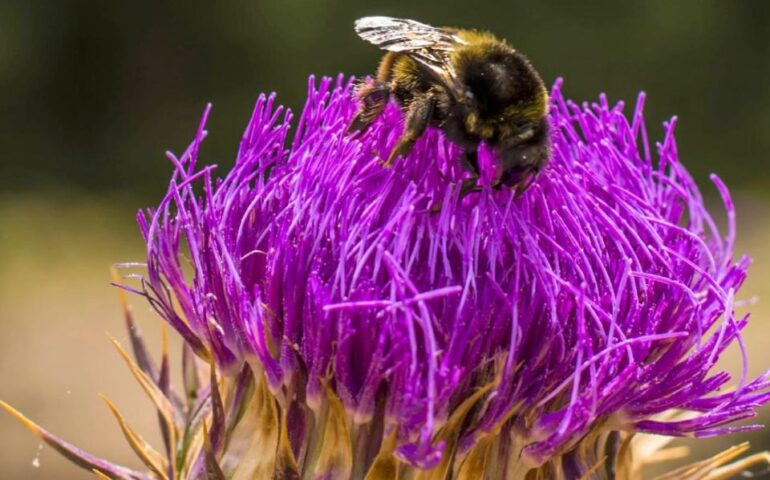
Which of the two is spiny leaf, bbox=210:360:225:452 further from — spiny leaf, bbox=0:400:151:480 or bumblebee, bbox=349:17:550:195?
bumblebee, bbox=349:17:550:195

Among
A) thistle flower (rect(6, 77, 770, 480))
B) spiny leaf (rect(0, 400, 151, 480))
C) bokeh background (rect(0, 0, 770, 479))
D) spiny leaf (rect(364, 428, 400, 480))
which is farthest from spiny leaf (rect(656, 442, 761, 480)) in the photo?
bokeh background (rect(0, 0, 770, 479))

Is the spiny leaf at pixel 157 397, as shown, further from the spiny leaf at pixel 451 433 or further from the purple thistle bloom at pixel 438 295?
the spiny leaf at pixel 451 433

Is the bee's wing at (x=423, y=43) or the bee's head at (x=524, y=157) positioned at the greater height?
the bee's wing at (x=423, y=43)

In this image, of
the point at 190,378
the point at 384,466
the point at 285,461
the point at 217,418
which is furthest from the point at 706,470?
the point at 190,378

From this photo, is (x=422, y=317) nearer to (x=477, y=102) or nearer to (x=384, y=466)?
(x=384, y=466)

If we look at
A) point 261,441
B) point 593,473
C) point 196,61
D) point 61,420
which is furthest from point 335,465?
point 196,61

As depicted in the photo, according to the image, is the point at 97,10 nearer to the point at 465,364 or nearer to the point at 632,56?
the point at 632,56

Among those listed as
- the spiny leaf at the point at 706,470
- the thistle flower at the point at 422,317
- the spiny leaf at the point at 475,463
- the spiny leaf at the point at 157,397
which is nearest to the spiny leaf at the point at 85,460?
the thistle flower at the point at 422,317
